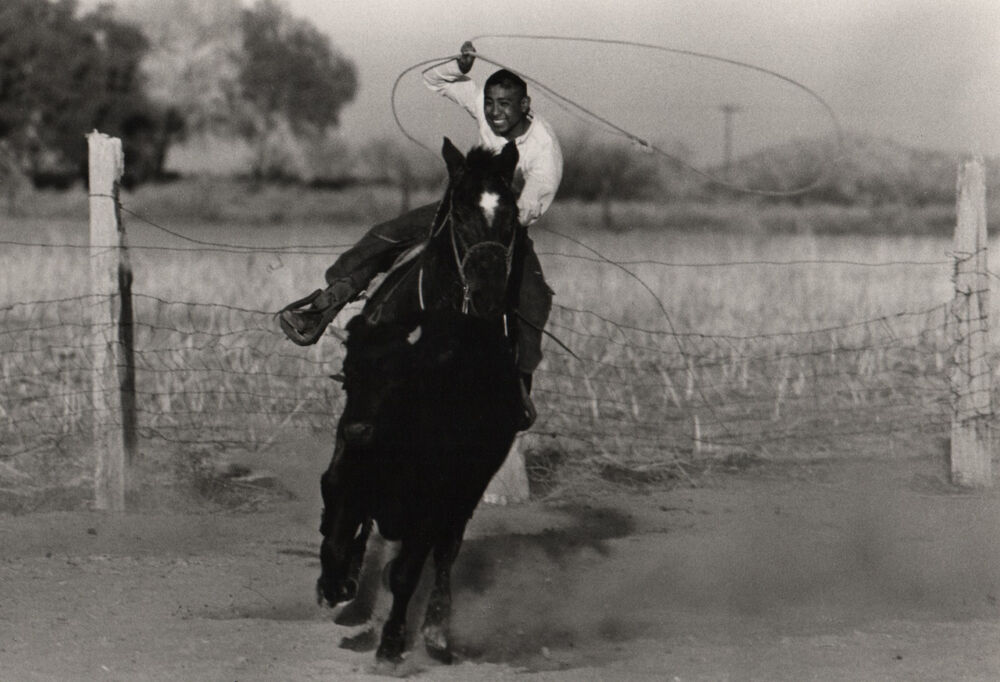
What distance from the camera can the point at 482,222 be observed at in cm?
639

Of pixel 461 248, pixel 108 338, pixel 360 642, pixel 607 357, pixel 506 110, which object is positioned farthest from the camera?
pixel 607 357

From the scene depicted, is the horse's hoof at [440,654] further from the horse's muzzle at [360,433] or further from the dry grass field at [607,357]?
the dry grass field at [607,357]

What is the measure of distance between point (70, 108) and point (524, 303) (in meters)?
35.8

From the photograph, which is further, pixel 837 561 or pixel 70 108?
Result: pixel 70 108

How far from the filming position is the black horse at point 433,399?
255 inches

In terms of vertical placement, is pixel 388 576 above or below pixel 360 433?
below

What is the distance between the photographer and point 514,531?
30.7 feet

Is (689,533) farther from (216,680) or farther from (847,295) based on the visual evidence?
(847,295)

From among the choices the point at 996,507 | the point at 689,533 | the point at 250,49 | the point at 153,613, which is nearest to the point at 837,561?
the point at 689,533

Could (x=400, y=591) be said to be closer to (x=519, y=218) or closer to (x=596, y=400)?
(x=519, y=218)

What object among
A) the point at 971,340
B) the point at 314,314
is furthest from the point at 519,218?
the point at 971,340

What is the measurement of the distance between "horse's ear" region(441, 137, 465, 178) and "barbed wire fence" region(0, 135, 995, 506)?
3263 mm

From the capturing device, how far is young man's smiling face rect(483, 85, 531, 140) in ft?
24.3

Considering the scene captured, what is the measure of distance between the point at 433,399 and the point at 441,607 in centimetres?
103
